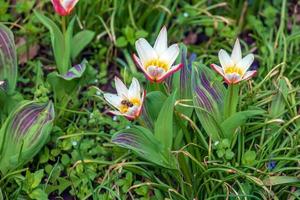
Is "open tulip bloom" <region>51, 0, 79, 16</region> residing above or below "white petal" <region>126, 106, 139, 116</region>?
above

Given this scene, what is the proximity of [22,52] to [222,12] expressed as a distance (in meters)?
0.87

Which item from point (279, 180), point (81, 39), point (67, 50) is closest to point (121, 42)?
point (81, 39)

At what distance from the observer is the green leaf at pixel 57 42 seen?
2.54 m

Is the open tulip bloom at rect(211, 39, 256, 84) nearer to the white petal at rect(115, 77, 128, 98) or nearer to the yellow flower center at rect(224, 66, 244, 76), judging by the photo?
the yellow flower center at rect(224, 66, 244, 76)

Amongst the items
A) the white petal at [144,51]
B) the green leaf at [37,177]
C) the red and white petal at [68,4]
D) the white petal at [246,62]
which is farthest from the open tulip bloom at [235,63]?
the green leaf at [37,177]

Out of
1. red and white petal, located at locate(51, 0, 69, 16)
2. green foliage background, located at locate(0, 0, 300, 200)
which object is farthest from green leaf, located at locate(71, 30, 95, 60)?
red and white petal, located at locate(51, 0, 69, 16)

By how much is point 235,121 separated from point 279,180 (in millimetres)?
243

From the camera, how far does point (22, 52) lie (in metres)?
2.88

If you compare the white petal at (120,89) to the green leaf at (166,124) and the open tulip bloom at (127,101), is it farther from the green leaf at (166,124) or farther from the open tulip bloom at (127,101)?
the green leaf at (166,124)

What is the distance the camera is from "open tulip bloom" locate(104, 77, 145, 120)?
6.99ft

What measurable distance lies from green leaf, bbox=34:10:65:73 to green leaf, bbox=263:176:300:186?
80cm

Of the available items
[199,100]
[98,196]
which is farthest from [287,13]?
[98,196]

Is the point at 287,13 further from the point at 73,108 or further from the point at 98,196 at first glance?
the point at 98,196

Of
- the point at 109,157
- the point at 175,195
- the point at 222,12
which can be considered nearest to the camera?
the point at 175,195
